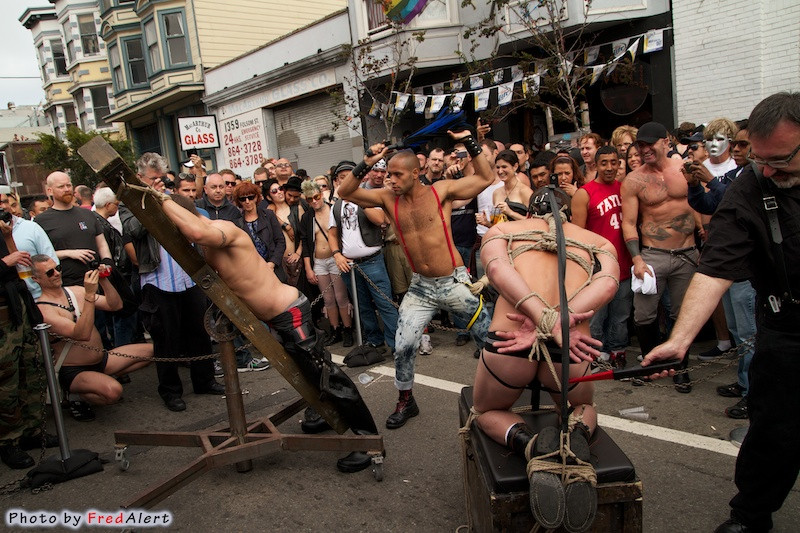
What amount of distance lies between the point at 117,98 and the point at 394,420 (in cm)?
2415

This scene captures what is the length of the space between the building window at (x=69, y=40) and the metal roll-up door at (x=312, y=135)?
18074mm

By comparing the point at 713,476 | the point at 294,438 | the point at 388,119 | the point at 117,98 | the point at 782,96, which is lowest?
the point at 713,476

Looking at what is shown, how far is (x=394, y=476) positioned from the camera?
12.6 feet

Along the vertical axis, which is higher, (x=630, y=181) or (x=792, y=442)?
(x=630, y=181)

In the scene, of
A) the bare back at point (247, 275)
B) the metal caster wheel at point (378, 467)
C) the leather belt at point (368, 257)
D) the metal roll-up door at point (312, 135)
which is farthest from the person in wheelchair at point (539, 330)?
the metal roll-up door at point (312, 135)

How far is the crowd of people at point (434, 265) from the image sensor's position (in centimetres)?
287

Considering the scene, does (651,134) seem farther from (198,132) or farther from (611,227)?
(198,132)

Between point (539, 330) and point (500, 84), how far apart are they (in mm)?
10427

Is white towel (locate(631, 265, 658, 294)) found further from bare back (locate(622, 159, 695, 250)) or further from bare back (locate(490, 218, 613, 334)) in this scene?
bare back (locate(490, 218, 613, 334))

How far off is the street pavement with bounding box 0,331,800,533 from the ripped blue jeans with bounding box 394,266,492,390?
0.47 metres

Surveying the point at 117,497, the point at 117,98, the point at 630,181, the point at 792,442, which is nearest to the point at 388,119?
the point at 630,181

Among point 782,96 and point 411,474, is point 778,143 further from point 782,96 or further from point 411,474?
point 411,474

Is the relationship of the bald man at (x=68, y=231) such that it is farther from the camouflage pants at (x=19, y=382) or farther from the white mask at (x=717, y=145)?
the white mask at (x=717, y=145)

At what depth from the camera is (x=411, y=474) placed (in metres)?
3.85
